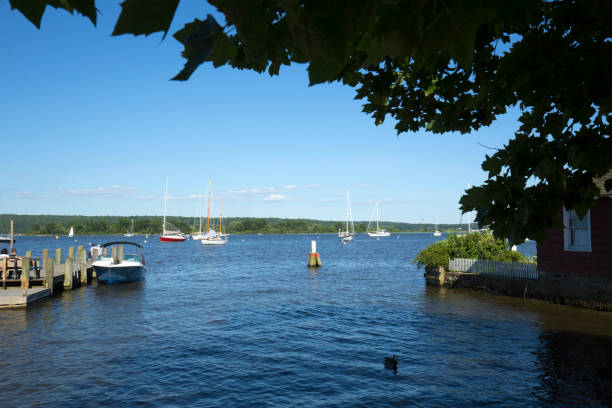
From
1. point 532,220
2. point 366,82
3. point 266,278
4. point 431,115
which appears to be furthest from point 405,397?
point 266,278

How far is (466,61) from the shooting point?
1.02m

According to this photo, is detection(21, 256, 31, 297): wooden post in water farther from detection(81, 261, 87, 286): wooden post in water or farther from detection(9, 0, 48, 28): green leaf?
detection(9, 0, 48, 28): green leaf

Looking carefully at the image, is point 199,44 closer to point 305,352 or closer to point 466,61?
point 466,61

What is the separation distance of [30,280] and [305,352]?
19823mm

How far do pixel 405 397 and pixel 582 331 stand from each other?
949 centimetres

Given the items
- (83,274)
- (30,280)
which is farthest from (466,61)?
(83,274)

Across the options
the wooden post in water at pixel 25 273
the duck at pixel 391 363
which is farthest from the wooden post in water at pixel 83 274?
the duck at pixel 391 363

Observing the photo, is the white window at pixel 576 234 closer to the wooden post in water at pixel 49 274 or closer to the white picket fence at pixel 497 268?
the white picket fence at pixel 497 268

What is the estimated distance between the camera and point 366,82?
524 centimetres

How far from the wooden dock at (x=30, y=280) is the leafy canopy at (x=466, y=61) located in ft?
73.6

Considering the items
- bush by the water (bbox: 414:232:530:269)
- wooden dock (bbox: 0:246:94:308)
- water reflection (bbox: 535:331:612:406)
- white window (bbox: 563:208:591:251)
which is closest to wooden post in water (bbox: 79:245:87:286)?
wooden dock (bbox: 0:246:94:308)

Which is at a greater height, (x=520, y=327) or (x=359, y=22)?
(x=359, y=22)

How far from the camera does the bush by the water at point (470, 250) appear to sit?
27.4 m

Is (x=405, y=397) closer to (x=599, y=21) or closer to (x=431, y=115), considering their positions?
(x=431, y=115)
